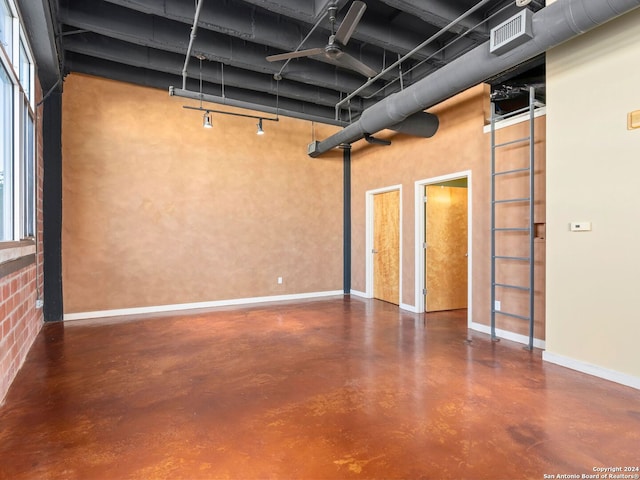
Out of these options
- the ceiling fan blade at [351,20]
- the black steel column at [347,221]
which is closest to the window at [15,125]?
the ceiling fan blade at [351,20]

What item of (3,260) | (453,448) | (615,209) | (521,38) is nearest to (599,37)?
(521,38)

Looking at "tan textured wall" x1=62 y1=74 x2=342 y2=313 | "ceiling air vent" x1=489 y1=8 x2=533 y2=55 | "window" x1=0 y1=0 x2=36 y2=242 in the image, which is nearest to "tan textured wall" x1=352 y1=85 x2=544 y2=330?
"tan textured wall" x1=62 y1=74 x2=342 y2=313

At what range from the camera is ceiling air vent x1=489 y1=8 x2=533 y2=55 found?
9.47ft

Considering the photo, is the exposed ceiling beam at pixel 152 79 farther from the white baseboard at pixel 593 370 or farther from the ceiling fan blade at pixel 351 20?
the white baseboard at pixel 593 370

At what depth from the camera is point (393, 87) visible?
228 inches

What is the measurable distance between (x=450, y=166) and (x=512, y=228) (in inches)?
56.7

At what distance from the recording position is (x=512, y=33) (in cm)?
297

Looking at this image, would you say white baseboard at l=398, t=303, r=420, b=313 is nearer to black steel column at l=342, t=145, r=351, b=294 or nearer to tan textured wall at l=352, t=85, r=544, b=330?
tan textured wall at l=352, t=85, r=544, b=330

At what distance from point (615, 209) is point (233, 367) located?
383 centimetres

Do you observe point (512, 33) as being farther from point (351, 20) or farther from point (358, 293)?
point (358, 293)

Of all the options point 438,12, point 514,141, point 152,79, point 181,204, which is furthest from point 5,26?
point 514,141

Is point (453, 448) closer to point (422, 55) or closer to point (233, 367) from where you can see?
point (233, 367)

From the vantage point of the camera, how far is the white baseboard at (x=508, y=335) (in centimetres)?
405

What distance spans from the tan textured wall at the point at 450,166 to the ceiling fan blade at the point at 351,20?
2.56 m
